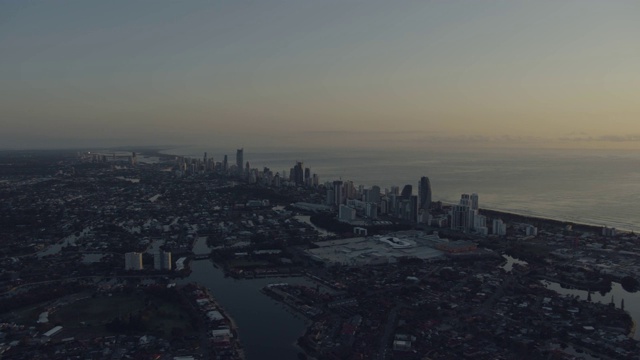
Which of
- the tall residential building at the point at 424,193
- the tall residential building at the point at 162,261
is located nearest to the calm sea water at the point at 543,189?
the tall residential building at the point at 424,193

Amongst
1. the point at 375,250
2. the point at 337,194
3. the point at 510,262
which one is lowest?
the point at 510,262

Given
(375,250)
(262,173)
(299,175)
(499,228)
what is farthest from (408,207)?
(262,173)

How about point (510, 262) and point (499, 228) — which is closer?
point (510, 262)

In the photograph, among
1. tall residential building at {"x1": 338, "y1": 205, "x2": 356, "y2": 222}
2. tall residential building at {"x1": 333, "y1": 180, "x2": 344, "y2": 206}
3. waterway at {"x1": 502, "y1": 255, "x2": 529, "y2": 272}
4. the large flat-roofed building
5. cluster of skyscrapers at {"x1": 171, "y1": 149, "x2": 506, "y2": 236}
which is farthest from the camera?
tall residential building at {"x1": 333, "y1": 180, "x2": 344, "y2": 206}

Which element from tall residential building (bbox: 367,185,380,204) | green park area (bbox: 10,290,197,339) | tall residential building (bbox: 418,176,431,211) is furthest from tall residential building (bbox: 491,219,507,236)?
green park area (bbox: 10,290,197,339)

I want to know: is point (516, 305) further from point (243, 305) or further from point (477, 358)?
point (243, 305)

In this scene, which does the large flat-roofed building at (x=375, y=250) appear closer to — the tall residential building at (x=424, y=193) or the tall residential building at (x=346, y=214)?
the tall residential building at (x=346, y=214)

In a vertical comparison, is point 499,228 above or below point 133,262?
above

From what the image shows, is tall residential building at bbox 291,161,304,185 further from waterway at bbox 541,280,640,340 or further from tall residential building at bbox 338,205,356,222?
waterway at bbox 541,280,640,340

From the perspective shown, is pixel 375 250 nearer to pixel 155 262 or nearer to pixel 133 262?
pixel 155 262
